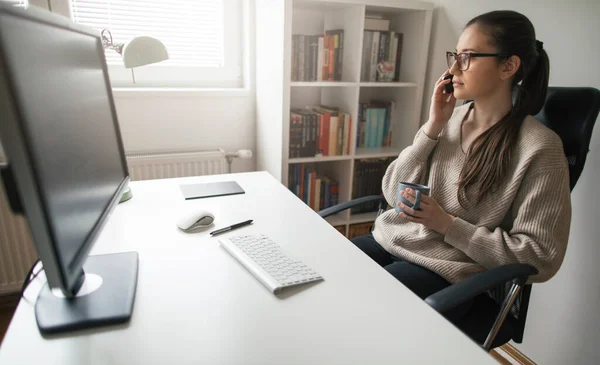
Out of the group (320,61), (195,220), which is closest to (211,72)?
(320,61)

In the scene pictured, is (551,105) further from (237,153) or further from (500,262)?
(237,153)

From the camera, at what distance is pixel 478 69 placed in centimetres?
121

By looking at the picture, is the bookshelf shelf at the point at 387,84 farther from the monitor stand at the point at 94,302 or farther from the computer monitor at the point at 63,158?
the monitor stand at the point at 94,302

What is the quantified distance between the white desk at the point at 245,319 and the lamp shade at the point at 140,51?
2.07 feet

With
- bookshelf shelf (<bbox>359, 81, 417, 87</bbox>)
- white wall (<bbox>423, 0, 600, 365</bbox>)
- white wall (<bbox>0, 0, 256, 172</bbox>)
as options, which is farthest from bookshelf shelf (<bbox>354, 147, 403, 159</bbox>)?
white wall (<bbox>423, 0, 600, 365</bbox>)

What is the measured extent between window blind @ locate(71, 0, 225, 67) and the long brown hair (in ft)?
4.97

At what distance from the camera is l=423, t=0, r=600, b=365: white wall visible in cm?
141

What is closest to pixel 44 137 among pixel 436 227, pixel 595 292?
pixel 436 227

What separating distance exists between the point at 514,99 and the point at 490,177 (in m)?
0.28

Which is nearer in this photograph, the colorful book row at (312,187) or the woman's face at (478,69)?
the woman's face at (478,69)

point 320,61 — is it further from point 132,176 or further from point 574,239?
point 574,239

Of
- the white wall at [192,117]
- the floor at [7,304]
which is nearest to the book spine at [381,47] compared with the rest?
the white wall at [192,117]

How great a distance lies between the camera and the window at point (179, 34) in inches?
80.9

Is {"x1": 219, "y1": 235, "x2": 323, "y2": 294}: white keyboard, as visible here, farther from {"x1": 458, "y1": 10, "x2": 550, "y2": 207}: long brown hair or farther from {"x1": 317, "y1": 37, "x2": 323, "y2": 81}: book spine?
{"x1": 317, "y1": 37, "x2": 323, "y2": 81}: book spine
